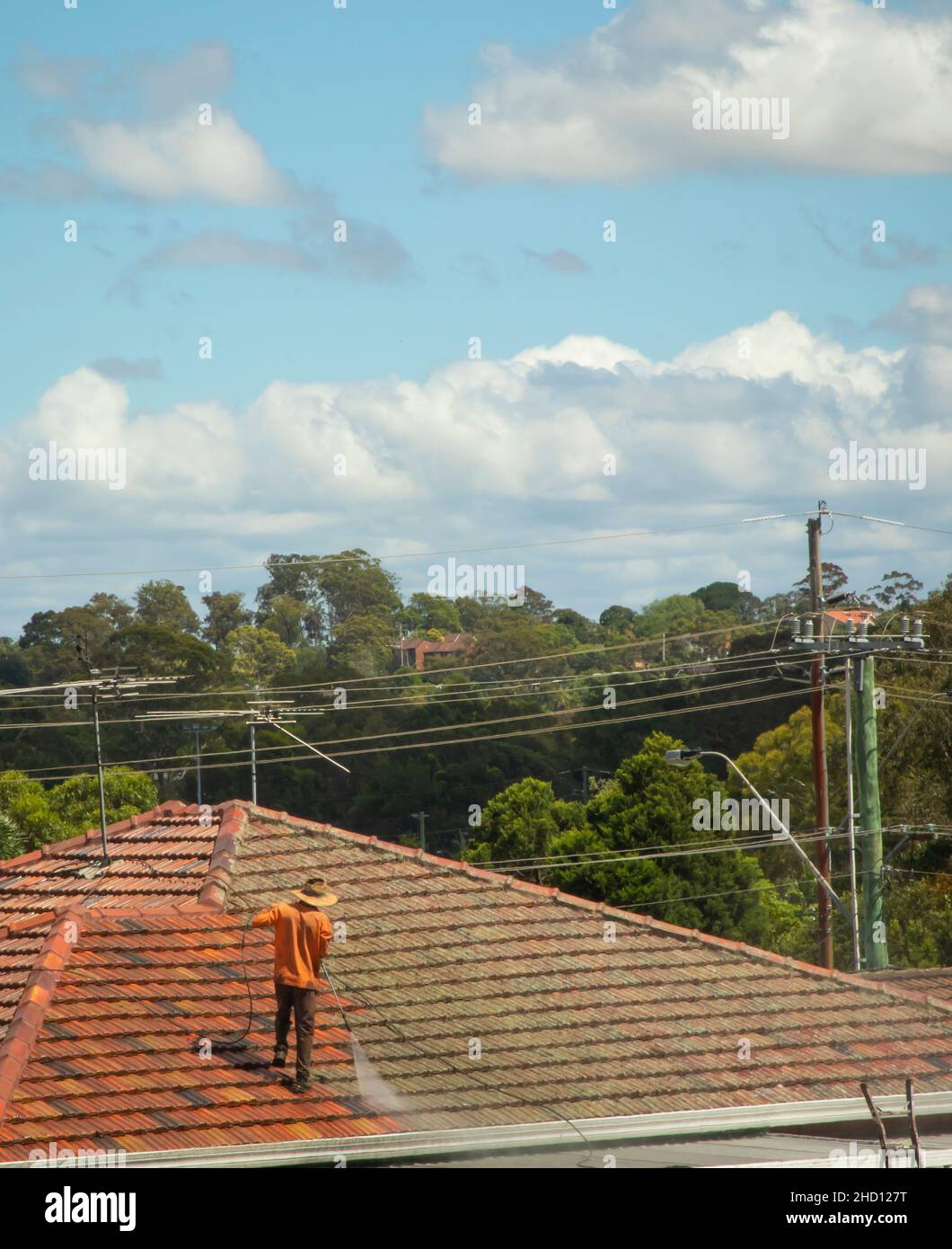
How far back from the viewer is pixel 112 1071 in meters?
12.2

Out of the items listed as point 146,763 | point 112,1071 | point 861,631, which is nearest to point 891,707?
point 861,631

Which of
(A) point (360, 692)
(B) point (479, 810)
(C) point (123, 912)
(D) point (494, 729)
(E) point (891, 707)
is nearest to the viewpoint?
(C) point (123, 912)

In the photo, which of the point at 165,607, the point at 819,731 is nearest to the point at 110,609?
the point at 165,607

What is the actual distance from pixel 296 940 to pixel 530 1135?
7.96 ft

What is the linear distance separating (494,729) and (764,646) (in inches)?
595

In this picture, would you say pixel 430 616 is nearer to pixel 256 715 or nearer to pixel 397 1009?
pixel 256 715

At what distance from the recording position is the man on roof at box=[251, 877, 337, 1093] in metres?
12.2

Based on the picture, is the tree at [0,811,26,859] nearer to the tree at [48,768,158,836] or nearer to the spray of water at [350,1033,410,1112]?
the tree at [48,768,158,836]

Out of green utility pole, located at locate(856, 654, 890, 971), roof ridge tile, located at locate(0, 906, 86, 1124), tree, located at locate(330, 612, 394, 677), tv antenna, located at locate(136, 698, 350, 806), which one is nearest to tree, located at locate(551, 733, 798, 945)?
tv antenna, located at locate(136, 698, 350, 806)

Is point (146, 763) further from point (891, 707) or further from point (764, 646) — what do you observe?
point (891, 707)

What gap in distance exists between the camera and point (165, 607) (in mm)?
127875

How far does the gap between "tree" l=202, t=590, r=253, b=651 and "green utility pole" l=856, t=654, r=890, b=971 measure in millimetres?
106207

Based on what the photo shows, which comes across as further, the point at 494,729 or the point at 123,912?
the point at 494,729
